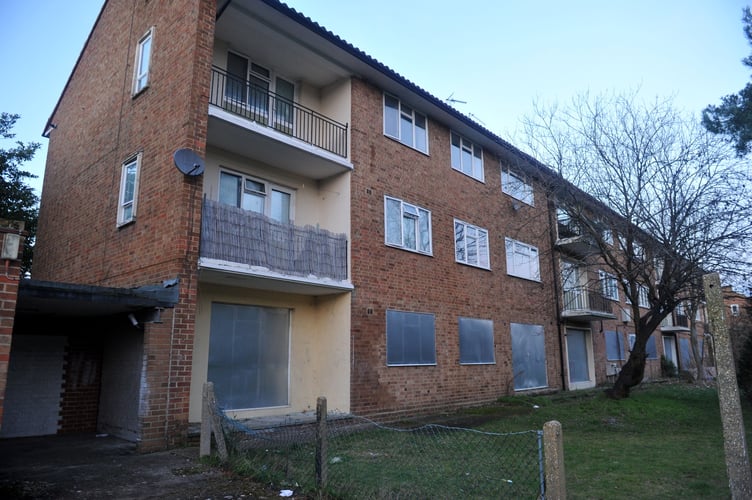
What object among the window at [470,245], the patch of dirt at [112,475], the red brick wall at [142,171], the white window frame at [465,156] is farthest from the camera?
the white window frame at [465,156]

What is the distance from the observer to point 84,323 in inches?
420

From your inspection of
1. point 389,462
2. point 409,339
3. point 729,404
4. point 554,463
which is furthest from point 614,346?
point 554,463

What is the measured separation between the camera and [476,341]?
15.6 meters

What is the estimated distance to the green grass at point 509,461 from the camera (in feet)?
19.7

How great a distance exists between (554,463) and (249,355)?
8403mm

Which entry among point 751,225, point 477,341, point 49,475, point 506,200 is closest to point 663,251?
point 751,225

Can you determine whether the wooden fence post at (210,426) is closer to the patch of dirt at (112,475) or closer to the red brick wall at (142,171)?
the patch of dirt at (112,475)

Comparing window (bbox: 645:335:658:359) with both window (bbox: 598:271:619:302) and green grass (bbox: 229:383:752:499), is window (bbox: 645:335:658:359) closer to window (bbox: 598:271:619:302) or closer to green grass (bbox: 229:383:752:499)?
window (bbox: 598:271:619:302)

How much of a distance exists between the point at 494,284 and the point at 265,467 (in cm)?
1177

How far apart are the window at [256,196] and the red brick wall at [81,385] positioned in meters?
3.97

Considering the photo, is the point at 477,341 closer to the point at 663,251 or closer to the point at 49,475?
the point at 663,251

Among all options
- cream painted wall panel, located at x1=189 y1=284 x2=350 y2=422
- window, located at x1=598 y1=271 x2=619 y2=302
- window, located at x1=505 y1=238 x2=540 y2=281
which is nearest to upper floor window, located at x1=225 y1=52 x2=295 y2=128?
cream painted wall panel, located at x1=189 y1=284 x2=350 y2=422

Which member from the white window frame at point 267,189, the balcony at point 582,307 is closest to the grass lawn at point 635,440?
the balcony at point 582,307

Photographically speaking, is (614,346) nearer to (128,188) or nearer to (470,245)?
(470,245)
